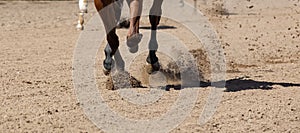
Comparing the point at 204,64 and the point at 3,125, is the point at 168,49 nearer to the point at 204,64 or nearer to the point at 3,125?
Answer: the point at 204,64

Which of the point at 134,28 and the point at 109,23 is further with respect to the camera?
the point at 109,23

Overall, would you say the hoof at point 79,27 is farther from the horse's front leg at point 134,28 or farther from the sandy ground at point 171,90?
the horse's front leg at point 134,28

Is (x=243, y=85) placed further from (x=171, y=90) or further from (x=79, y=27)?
(x=79, y=27)

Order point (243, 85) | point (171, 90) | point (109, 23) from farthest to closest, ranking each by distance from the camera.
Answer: point (243, 85) < point (109, 23) < point (171, 90)

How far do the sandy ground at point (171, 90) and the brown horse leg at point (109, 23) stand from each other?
0.30m

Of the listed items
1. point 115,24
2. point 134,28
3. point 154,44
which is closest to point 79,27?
point 154,44

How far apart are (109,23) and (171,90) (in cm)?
98

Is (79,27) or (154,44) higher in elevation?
(79,27)

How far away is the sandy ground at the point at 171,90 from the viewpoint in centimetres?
620

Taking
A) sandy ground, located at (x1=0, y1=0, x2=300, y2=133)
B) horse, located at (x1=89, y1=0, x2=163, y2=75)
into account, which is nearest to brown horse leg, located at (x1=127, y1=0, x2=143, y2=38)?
horse, located at (x1=89, y1=0, x2=163, y2=75)

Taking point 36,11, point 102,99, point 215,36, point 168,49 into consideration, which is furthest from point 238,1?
point 102,99

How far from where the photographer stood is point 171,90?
7812 mm

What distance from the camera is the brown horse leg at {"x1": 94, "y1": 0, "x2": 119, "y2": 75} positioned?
7.72 metres

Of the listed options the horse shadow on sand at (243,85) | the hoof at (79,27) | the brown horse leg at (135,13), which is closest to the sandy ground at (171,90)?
the horse shadow on sand at (243,85)
